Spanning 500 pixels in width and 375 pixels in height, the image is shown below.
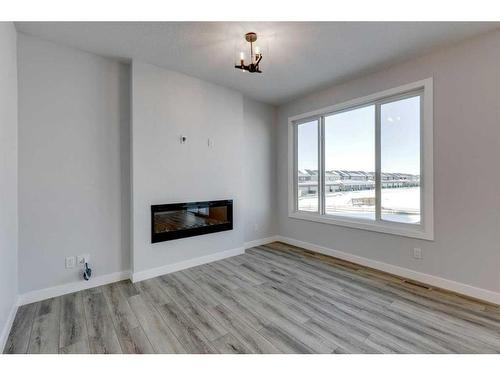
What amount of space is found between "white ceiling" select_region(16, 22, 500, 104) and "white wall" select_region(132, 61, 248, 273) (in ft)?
1.01

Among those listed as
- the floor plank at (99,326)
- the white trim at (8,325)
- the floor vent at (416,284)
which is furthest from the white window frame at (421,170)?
the white trim at (8,325)

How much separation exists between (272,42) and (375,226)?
2.62 m

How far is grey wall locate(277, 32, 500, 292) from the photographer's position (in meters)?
2.36

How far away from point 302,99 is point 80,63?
318 centimetres

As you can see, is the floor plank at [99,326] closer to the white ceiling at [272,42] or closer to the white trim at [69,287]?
the white trim at [69,287]

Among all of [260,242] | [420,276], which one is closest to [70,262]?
[260,242]

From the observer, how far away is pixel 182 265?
3.30 metres

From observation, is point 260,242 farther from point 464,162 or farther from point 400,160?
point 464,162

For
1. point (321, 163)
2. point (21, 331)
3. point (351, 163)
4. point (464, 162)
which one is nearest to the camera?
point (21, 331)

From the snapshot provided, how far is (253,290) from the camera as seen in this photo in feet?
8.75

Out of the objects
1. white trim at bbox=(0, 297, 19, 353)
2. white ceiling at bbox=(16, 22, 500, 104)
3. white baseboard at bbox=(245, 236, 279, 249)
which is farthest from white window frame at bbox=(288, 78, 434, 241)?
white trim at bbox=(0, 297, 19, 353)
